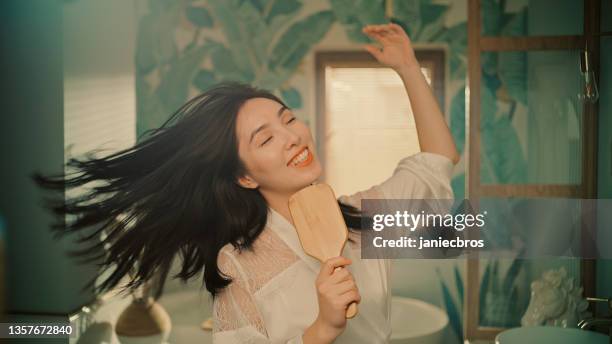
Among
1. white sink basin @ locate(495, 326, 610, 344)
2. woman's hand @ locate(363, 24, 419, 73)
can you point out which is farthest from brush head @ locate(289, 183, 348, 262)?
white sink basin @ locate(495, 326, 610, 344)

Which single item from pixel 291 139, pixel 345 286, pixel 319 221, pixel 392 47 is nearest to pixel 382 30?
pixel 392 47

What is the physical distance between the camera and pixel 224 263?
45.7 inches

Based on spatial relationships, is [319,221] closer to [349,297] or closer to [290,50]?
[349,297]

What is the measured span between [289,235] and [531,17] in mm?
695

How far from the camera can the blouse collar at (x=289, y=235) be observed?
1.14m

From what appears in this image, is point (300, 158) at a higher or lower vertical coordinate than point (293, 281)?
higher

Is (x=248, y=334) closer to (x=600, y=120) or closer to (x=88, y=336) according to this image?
(x=88, y=336)

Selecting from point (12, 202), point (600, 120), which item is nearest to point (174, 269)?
point (12, 202)

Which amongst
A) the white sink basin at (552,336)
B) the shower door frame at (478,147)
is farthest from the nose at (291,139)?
the white sink basin at (552,336)

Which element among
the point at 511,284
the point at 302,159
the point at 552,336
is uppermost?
the point at 302,159

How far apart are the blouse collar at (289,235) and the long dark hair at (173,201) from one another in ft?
0.07

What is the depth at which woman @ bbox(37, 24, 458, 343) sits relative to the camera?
113 cm

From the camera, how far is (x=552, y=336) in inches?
47.4

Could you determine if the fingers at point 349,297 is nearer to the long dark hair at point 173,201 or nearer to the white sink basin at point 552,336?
the long dark hair at point 173,201
